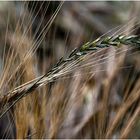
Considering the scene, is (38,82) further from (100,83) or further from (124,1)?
(124,1)

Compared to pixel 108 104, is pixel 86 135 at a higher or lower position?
lower

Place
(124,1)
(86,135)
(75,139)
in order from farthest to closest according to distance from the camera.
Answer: (124,1) → (75,139) → (86,135)

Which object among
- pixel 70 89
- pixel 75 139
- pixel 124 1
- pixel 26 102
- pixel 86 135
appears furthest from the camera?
pixel 124 1

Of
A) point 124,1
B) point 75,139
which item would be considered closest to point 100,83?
point 75,139

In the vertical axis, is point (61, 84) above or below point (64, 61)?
below

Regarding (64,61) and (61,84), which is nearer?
(64,61)

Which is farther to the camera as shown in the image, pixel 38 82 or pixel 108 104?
pixel 108 104

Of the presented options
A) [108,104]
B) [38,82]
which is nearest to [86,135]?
[108,104]

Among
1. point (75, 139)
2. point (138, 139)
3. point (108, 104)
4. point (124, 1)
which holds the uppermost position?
point (124, 1)

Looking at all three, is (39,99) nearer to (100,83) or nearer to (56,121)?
(56,121)
